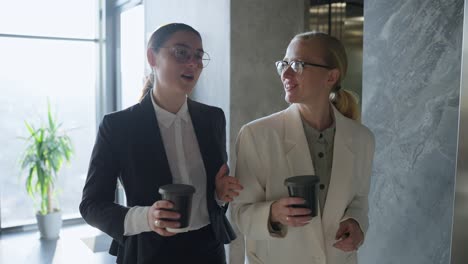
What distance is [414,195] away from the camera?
2084mm

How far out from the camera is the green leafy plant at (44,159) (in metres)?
5.17

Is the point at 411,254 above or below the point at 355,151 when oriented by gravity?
below

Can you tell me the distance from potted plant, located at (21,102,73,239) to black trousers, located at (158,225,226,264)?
4.16 metres

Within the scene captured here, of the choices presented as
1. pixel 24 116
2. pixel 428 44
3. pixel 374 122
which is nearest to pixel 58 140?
pixel 24 116

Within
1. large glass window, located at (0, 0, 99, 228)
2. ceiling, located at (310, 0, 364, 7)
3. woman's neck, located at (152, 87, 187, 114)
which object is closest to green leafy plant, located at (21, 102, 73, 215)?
large glass window, located at (0, 0, 99, 228)

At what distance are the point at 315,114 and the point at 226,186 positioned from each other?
0.42 m

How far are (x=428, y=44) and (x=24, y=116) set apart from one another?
501 cm

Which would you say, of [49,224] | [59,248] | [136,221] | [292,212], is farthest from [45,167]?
[292,212]

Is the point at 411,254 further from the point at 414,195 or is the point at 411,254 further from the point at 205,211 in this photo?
the point at 205,211

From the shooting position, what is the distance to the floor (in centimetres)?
443

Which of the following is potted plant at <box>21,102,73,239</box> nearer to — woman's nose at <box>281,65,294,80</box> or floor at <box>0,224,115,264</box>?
floor at <box>0,224,115,264</box>

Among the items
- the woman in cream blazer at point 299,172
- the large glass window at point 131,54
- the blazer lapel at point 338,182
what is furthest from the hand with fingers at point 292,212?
the large glass window at point 131,54

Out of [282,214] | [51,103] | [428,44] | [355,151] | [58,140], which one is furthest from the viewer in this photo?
[51,103]

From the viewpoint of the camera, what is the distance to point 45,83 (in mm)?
5785
